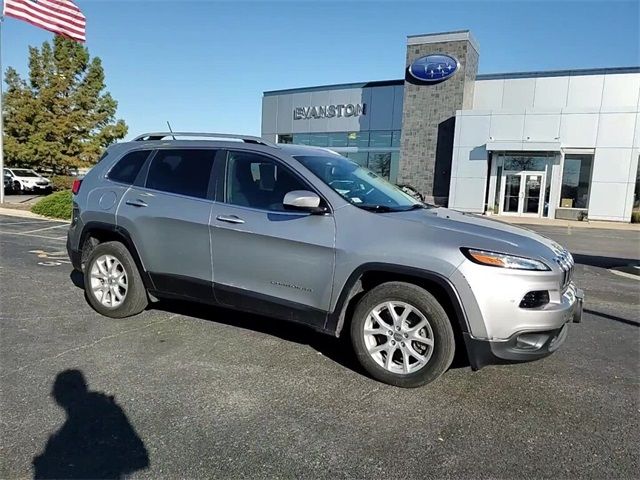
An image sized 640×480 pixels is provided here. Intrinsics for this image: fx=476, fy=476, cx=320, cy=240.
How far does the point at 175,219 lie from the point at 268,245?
3.49 feet

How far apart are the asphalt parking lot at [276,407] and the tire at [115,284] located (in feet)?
0.53

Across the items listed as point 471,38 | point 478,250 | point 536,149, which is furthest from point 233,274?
point 471,38

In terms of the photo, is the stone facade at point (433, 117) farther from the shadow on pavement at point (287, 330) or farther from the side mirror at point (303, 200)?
the side mirror at point (303, 200)

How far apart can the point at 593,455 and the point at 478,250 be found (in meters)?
1.38

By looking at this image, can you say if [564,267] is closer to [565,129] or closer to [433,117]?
[565,129]

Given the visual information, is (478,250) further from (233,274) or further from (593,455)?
(233,274)

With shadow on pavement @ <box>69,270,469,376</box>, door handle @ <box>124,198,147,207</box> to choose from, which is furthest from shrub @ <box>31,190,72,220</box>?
door handle @ <box>124,198,147,207</box>

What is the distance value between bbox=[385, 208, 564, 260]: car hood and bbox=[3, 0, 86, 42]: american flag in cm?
1533

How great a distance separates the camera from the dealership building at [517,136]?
23.2 m

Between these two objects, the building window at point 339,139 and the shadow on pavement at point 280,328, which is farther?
the building window at point 339,139

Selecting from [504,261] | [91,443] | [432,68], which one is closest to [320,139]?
[432,68]

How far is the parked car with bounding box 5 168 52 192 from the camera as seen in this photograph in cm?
2602

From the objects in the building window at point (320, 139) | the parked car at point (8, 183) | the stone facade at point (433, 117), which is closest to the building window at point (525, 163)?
the stone facade at point (433, 117)

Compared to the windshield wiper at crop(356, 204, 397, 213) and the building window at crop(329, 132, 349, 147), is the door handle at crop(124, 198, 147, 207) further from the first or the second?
the building window at crop(329, 132, 349, 147)
